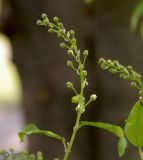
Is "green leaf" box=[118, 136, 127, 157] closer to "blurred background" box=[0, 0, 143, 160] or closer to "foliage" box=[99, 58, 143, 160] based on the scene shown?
"foliage" box=[99, 58, 143, 160]

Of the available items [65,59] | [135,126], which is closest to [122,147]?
[135,126]

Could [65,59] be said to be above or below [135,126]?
above

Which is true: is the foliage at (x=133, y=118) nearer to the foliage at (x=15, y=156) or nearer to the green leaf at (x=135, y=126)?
the green leaf at (x=135, y=126)

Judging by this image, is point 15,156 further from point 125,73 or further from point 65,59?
point 65,59

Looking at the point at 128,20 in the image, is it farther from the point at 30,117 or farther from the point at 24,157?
the point at 24,157

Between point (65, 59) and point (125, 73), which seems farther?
point (65, 59)

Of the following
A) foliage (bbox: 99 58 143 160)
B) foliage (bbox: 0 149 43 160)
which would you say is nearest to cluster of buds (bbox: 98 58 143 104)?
foliage (bbox: 99 58 143 160)

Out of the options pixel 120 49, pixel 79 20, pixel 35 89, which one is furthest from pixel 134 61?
pixel 35 89
